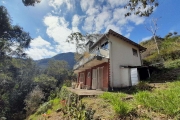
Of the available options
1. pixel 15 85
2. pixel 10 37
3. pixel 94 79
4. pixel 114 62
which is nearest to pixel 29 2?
pixel 114 62

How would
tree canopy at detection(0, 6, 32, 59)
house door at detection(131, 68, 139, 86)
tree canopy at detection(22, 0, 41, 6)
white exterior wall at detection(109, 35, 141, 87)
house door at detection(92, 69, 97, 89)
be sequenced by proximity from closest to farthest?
tree canopy at detection(22, 0, 41, 6), house door at detection(131, 68, 139, 86), white exterior wall at detection(109, 35, 141, 87), house door at detection(92, 69, 97, 89), tree canopy at detection(0, 6, 32, 59)

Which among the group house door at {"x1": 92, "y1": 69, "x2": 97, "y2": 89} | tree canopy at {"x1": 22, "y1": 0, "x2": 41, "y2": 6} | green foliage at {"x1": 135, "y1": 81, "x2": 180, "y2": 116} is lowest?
green foliage at {"x1": 135, "y1": 81, "x2": 180, "y2": 116}

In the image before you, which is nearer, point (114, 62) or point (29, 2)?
point (29, 2)

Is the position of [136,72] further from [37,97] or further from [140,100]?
[37,97]

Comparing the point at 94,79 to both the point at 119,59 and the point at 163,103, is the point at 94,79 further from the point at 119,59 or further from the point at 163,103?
the point at 163,103

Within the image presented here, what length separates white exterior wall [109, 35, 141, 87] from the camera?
12673mm

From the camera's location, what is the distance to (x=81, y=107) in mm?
5750

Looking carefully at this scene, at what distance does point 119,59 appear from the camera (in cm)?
1362

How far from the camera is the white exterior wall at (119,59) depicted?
41.6 ft

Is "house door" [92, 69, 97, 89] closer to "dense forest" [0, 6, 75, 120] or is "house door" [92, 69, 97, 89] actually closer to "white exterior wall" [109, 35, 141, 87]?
"white exterior wall" [109, 35, 141, 87]

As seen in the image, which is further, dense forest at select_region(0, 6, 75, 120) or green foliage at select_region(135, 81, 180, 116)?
dense forest at select_region(0, 6, 75, 120)

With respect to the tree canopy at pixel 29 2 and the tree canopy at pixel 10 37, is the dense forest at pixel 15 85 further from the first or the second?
the tree canopy at pixel 29 2

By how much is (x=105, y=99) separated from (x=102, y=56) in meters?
6.62

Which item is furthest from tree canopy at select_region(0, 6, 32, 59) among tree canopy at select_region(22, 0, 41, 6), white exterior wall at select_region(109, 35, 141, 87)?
white exterior wall at select_region(109, 35, 141, 87)
